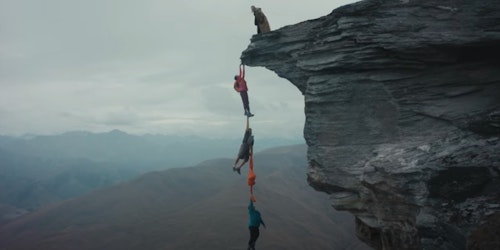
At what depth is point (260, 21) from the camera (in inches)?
723

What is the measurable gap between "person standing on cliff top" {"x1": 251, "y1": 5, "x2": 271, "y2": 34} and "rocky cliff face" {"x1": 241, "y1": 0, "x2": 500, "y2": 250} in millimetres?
1005

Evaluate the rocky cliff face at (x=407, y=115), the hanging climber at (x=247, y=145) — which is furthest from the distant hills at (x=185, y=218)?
the rocky cliff face at (x=407, y=115)

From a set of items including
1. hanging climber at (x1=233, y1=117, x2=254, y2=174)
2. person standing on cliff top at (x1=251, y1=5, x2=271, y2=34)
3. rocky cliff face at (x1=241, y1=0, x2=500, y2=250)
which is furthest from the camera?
person standing on cliff top at (x1=251, y1=5, x2=271, y2=34)

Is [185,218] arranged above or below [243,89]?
below

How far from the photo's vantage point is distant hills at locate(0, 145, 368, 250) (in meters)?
86.2

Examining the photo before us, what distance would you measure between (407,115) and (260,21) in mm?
8582

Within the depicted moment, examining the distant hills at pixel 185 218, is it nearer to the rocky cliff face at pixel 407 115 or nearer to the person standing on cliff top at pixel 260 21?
the rocky cliff face at pixel 407 115

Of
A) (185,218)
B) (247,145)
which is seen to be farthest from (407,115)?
(185,218)

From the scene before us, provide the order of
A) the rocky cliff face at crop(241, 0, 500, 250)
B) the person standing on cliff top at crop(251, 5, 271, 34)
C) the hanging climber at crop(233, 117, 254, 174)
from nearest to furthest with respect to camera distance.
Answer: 1. the rocky cliff face at crop(241, 0, 500, 250)
2. the hanging climber at crop(233, 117, 254, 174)
3. the person standing on cliff top at crop(251, 5, 271, 34)

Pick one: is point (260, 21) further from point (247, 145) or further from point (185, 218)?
point (185, 218)

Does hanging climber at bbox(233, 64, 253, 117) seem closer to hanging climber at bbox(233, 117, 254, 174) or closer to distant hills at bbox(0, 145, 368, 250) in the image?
hanging climber at bbox(233, 117, 254, 174)

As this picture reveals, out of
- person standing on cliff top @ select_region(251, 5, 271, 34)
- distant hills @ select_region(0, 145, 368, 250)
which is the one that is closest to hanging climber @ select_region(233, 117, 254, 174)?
person standing on cliff top @ select_region(251, 5, 271, 34)

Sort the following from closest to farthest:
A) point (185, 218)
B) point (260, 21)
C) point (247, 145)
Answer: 1. point (247, 145)
2. point (260, 21)
3. point (185, 218)

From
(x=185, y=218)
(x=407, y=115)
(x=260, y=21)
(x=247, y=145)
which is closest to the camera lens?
(x=407, y=115)
